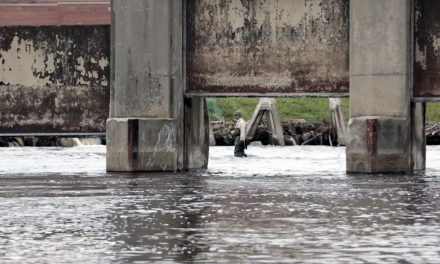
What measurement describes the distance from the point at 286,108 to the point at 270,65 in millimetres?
59267

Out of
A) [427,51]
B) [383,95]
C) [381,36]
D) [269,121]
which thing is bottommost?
[269,121]

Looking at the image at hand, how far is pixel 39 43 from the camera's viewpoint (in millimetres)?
30328

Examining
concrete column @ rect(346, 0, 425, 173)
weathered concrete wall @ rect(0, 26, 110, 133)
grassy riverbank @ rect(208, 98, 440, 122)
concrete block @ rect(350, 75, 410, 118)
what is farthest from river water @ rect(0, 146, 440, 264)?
grassy riverbank @ rect(208, 98, 440, 122)

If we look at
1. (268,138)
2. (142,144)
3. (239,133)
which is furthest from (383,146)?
(268,138)

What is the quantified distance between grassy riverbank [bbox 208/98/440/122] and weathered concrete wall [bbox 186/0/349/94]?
53239 millimetres

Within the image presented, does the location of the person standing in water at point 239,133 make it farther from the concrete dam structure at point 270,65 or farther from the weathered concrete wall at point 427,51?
the weathered concrete wall at point 427,51

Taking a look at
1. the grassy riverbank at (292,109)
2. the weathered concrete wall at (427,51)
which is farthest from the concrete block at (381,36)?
the grassy riverbank at (292,109)

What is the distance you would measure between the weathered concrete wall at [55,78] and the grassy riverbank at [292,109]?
171 feet

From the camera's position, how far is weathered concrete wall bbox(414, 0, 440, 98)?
28094mm

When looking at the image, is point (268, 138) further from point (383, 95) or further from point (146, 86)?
point (383, 95)

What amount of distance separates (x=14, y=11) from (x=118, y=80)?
29.1 ft

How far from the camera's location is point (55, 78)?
30.4 m

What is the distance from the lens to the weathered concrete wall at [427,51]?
28.1 meters

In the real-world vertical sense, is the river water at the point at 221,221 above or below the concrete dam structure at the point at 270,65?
below
